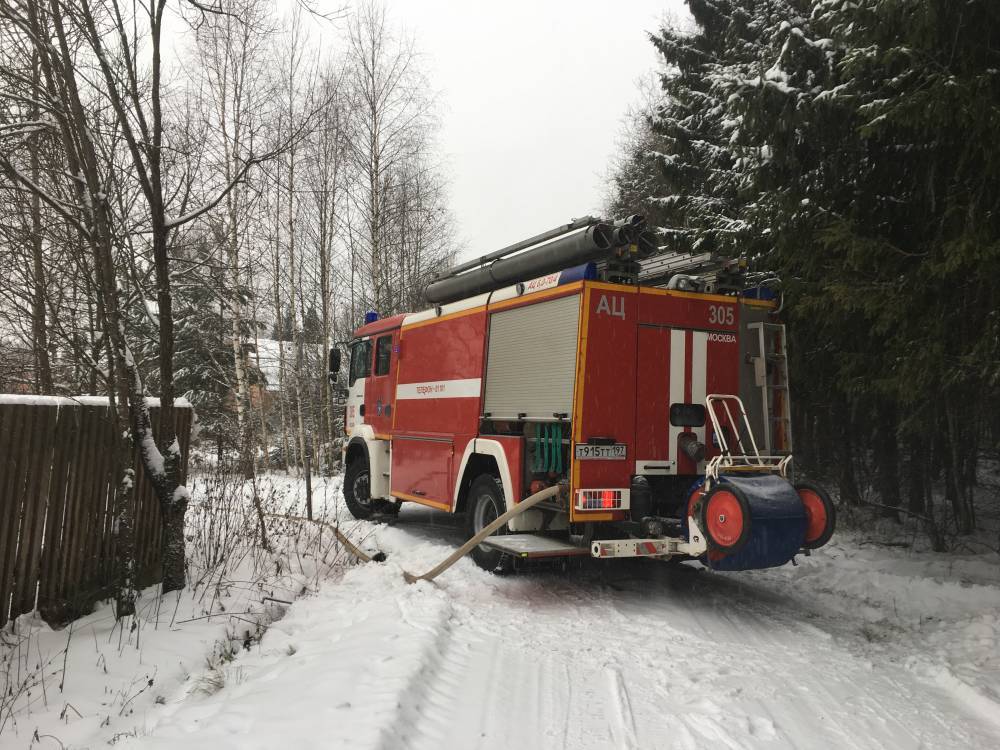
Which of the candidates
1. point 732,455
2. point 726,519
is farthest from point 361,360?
point 726,519

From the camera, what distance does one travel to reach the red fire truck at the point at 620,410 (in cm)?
532

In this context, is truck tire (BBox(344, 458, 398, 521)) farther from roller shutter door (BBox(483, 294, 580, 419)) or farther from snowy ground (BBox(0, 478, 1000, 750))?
roller shutter door (BBox(483, 294, 580, 419))

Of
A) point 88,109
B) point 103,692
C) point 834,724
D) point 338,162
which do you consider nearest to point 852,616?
point 834,724

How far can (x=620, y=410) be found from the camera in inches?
227

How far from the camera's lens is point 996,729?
358cm

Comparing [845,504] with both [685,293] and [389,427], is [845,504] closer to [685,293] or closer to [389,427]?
[685,293]

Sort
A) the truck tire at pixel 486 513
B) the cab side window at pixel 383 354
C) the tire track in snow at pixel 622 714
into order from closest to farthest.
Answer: the tire track in snow at pixel 622 714 → the truck tire at pixel 486 513 → the cab side window at pixel 383 354

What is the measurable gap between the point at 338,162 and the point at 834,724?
17431 millimetres

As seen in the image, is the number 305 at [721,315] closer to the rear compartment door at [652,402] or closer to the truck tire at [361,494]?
the rear compartment door at [652,402]

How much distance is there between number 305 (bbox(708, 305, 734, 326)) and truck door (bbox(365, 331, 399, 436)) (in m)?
4.53

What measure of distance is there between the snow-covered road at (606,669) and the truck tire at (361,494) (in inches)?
137

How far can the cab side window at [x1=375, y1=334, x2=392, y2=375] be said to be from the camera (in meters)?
9.50

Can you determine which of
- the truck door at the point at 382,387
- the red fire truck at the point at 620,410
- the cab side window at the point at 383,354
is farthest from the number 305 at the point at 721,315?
the cab side window at the point at 383,354

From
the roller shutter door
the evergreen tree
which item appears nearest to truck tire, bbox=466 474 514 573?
the roller shutter door
